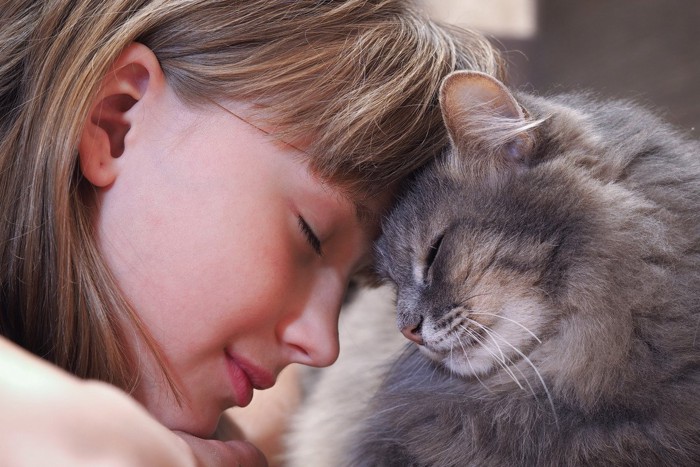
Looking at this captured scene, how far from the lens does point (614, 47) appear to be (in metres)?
2.40

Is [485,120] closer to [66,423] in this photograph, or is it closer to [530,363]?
[530,363]

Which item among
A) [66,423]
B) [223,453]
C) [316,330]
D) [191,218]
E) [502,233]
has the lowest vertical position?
[223,453]

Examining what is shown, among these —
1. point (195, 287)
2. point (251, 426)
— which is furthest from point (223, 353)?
point (251, 426)

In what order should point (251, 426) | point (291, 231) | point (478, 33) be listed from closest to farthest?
point (291, 231), point (478, 33), point (251, 426)

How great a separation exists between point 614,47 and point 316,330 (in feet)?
5.26

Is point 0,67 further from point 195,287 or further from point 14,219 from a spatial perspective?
point 195,287

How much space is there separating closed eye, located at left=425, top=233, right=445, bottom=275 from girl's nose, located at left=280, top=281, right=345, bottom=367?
6.7 inches

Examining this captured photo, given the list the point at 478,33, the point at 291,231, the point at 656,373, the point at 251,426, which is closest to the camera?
the point at 656,373

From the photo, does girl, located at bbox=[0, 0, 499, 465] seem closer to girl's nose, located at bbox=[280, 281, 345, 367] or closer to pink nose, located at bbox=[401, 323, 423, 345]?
girl's nose, located at bbox=[280, 281, 345, 367]

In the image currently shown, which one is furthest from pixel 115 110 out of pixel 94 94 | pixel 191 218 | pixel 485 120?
pixel 485 120

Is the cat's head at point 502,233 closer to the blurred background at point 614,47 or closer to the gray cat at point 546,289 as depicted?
the gray cat at point 546,289

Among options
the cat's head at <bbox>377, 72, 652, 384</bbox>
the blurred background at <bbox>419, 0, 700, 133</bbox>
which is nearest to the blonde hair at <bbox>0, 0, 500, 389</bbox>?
the cat's head at <bbox>377, 72, 652, 384</bbox>

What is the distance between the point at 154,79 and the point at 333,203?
1.11ft

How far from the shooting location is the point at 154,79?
3.93 ft
